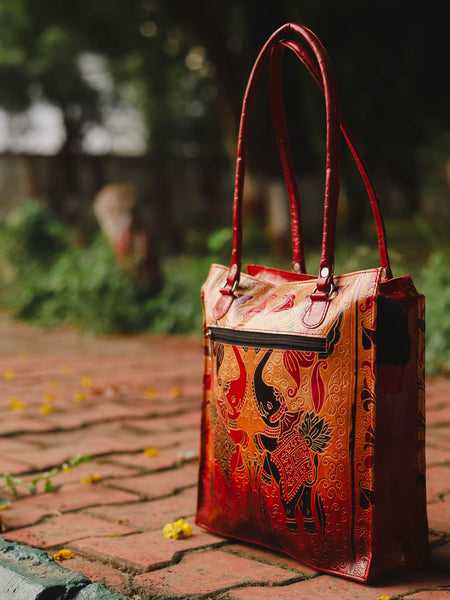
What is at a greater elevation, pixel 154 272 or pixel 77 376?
pixel 154 272

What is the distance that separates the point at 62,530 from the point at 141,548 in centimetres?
29

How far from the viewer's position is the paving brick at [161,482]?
240 centimetres

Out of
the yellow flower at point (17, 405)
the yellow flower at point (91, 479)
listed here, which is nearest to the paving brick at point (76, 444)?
the yellow flower at point (91, 479)

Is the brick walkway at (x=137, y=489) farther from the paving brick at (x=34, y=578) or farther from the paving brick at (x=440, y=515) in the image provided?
the paving brick at (x=34, y=578)

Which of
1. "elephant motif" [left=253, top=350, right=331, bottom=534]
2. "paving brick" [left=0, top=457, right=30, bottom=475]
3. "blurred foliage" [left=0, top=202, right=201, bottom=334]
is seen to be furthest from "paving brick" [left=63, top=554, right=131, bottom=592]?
"blurred foliage" [left=0, top=202, right=201, bottom=334]

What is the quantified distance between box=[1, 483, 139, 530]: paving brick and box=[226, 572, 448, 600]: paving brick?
2.59ft

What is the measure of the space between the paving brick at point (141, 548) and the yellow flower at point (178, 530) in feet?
0.04

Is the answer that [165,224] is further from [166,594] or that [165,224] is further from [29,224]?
[166,594]

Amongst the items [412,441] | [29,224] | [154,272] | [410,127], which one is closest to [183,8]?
[410,127]

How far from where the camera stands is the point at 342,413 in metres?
1.63

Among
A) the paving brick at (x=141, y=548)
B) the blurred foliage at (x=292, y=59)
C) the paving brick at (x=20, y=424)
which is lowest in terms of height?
the paving brick at (x=20, y=424)

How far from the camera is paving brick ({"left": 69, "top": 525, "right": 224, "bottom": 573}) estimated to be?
181 centimetres

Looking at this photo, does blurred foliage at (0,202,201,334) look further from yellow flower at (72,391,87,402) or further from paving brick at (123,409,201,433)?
paving brick at (123,409,201,433)

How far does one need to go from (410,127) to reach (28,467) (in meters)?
9.27
